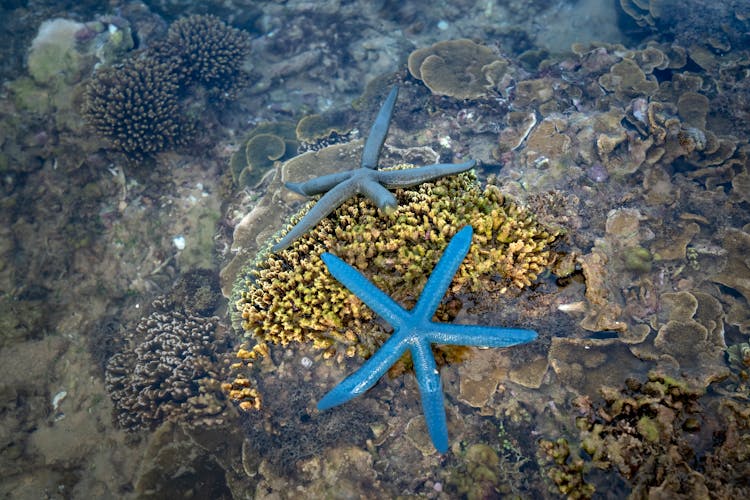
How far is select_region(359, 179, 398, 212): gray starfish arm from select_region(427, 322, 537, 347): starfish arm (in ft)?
3.44

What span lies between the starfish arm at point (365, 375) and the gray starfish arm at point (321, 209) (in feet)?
4.17

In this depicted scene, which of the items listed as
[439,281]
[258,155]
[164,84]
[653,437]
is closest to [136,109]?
[164,84]

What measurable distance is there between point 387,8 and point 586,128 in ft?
25.0

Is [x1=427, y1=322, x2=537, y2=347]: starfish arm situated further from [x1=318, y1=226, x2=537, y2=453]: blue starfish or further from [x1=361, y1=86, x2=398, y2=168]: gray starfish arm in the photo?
[x1=361, y1=86, x2=398, y2=168]: gray starfish arm

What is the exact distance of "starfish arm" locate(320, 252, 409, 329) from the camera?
117 inches

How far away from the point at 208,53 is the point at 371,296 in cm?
843

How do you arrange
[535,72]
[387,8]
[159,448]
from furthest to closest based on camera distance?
[387,8] < [535,72] < [159,448]

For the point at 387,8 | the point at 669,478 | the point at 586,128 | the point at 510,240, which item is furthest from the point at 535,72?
the point at 669,478

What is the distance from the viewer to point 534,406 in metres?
4.26

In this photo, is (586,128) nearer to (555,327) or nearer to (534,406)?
(555,327)

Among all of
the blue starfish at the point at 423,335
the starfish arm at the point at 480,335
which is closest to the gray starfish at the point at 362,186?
the blue starfish at the point at 423,335

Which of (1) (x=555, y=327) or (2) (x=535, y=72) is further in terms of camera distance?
(2) (x=535, y=72)

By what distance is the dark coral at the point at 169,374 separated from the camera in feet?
17.1

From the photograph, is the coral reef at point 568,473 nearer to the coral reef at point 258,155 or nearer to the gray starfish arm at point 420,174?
the gray starfish arm at point 420,174
